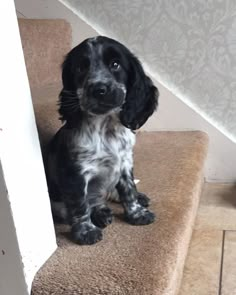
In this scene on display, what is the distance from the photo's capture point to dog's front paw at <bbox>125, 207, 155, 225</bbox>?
133cm

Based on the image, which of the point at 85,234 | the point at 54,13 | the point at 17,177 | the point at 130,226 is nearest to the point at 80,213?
the point at 85,234

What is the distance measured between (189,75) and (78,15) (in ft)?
1.71

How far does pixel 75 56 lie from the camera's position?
1216mm

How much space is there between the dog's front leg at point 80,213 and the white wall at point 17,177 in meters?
0.11

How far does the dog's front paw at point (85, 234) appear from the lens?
4.02 feet

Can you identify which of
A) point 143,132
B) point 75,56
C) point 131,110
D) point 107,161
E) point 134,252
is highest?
point 75,56

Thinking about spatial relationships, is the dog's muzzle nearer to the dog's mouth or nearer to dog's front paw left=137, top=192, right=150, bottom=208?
the dog's mouth

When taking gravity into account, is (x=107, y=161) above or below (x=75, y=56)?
below

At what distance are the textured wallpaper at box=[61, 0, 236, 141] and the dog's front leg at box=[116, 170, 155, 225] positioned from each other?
72cm

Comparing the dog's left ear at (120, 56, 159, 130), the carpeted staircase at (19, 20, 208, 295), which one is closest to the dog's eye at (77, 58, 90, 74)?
the dog's left ear at (120, 56, 159, 130)

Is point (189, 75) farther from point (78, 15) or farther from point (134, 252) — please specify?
point (134, 252)

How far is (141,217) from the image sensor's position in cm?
133

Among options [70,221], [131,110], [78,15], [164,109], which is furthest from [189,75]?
[70,221]

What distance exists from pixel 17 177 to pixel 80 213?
0.28 meters
